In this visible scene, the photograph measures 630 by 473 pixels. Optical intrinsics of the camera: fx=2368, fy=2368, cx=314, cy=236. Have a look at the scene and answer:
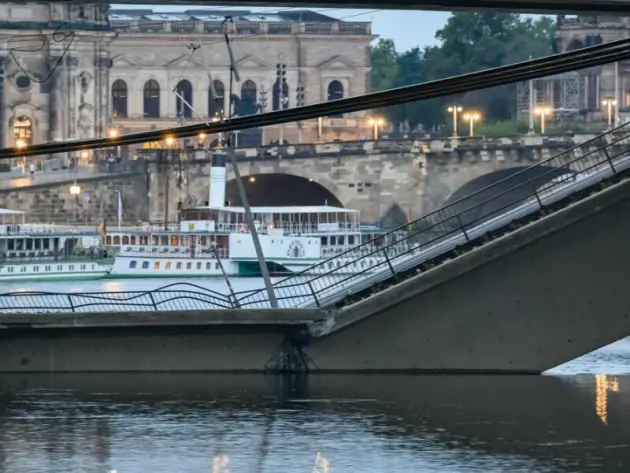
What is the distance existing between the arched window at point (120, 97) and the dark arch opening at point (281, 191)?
75.4 feet

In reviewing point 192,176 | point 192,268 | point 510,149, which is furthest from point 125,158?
point 192,268

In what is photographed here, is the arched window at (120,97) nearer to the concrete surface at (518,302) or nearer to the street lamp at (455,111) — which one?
the street lamp at (455,111)

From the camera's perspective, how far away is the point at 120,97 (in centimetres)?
14388

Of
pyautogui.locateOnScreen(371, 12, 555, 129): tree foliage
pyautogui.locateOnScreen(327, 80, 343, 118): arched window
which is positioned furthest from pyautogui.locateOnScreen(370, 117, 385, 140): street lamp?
pyautogui.locateOnScreen(327, 80, 343, 118): arched window

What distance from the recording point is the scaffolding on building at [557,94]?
13012cm

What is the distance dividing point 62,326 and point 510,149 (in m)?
75.3

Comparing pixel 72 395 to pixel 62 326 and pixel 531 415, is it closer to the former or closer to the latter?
pixel 62 326

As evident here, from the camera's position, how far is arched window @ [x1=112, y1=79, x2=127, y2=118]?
143125mm

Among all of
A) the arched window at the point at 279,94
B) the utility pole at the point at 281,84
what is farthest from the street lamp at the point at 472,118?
the arched window at the point at 279,94

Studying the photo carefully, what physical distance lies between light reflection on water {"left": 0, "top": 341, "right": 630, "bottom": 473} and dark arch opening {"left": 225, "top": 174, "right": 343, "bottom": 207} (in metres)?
80.6

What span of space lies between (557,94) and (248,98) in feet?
60.2

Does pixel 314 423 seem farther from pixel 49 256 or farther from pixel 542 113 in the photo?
pixel 542 113

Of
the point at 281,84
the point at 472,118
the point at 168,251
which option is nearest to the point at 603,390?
the point at 168,251

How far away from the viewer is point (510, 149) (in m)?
108
